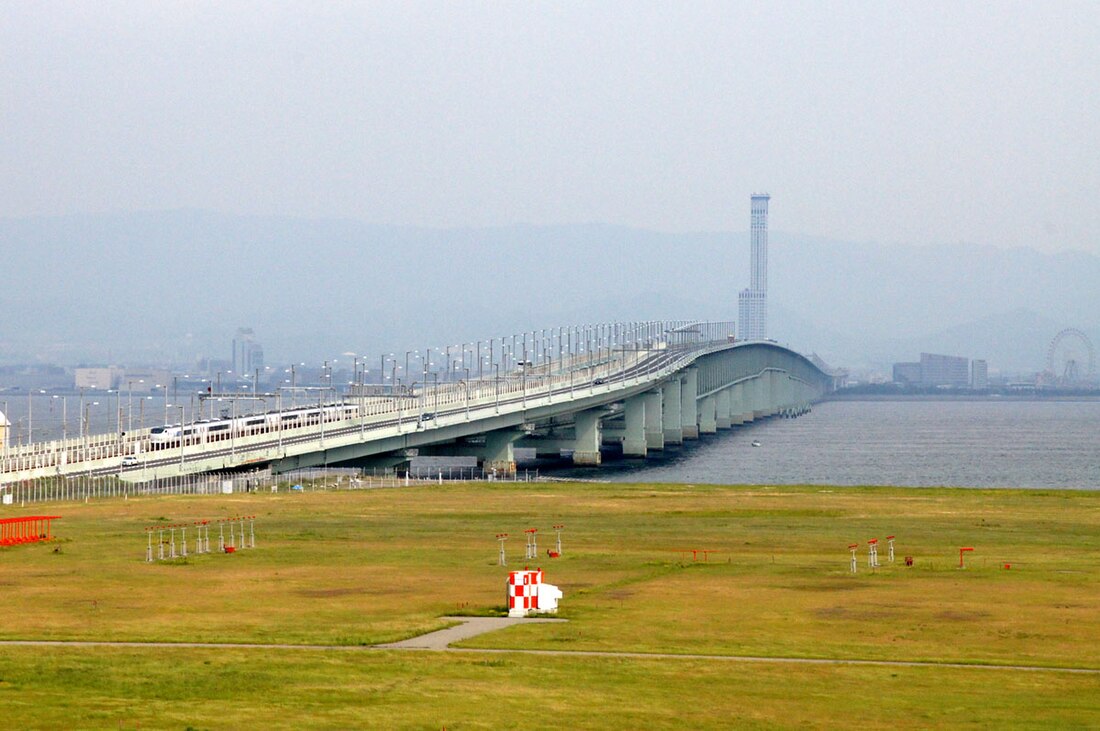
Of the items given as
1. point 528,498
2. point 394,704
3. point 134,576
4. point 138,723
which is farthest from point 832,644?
point 528,498

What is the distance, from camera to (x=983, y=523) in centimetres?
8819

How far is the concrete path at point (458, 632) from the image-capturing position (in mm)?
41469

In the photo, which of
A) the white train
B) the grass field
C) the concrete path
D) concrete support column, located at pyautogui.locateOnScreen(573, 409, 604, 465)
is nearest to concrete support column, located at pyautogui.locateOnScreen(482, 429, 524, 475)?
the white train

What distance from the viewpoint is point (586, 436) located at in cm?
19750

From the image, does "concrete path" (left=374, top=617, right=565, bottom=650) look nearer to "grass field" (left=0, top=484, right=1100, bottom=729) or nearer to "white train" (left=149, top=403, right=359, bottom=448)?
"grass field" (left=0, top=484, right=1100, bottom=729)

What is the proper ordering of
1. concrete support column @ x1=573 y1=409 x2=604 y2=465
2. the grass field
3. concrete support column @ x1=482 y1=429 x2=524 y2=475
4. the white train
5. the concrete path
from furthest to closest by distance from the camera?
concrete support column @ x1=573 y1=409 x2=604 y2=465 → concrete support column @ x1=482 y1=429 x2=524 y2=475 → the white train → the concrete path → the grass field

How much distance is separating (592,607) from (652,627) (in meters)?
4.61

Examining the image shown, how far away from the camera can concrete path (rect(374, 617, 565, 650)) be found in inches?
1633

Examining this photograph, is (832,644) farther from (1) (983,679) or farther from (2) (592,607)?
(2) (592,607)

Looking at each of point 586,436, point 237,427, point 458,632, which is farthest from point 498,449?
point 458,632

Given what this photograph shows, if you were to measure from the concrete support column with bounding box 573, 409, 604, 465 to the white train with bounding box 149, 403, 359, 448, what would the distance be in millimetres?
28268

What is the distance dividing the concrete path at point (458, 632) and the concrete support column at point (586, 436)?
148570 mm

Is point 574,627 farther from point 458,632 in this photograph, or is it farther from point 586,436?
point 586,436

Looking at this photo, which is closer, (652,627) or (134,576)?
(652,627)
